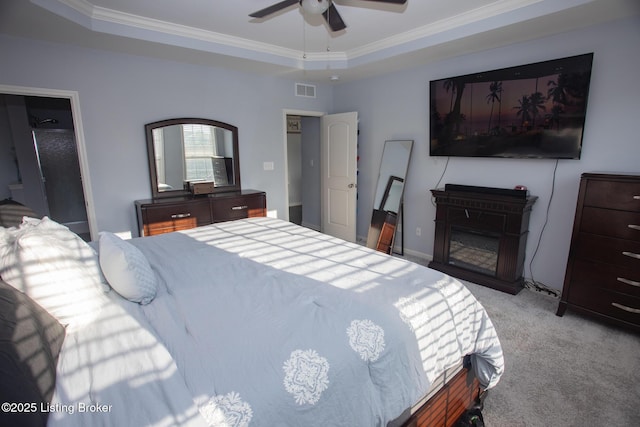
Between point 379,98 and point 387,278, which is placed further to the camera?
point 379,98

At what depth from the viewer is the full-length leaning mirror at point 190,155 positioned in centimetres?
371

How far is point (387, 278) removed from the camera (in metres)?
1.67

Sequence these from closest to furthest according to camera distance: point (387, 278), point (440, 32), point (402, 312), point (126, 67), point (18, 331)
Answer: point (18, 331)
point (402, 312)
point (387, 278)
point (440, 32)
point (126, 67)

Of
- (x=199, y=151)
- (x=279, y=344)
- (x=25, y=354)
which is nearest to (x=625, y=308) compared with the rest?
(x=279, y=344)

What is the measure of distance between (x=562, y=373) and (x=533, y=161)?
2.00 meters

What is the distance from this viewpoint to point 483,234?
11.1 feet

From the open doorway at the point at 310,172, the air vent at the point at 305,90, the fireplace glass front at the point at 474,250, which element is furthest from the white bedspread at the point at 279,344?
the open doorway at the point at 310,172

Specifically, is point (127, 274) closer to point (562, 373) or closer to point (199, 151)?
point (562, 373)

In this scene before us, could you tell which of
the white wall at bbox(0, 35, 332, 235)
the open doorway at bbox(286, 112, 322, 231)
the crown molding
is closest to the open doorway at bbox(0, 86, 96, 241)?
the white wall at bbox(0, 35, 332, 235)

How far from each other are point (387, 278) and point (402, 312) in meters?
0.31

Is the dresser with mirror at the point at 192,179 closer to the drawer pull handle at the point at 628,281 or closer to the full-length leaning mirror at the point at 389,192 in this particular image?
the full-length leaning mirror at the point at 389,192

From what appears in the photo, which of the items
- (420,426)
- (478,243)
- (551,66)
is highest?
(551,66)

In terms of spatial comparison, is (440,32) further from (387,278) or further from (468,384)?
(468,384)

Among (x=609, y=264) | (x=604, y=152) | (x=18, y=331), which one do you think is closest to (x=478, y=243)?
(x=609, y=264)
